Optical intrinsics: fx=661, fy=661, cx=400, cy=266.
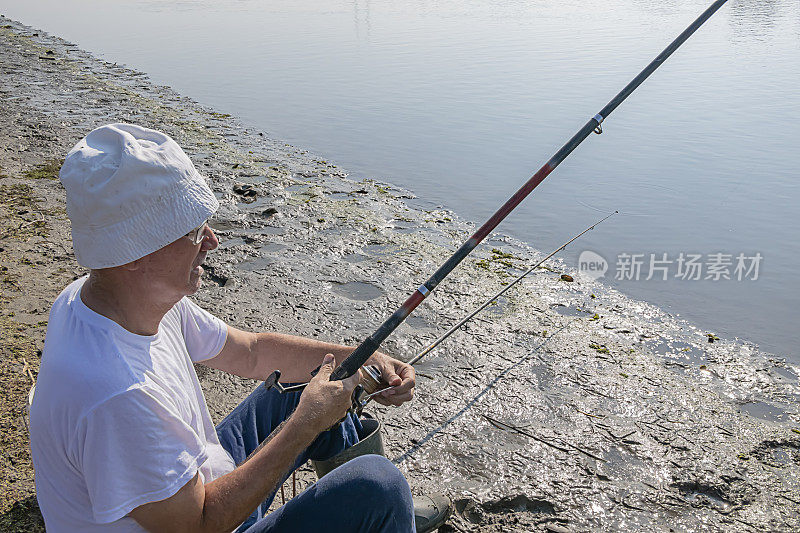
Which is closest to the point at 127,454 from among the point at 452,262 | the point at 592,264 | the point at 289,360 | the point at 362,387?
the point at 362,387

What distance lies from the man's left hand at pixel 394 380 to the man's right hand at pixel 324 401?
0.36m

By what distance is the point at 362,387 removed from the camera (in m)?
2.15

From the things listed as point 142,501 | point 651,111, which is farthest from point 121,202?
point 651,111

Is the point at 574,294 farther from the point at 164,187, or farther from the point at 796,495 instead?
the point at 164,187

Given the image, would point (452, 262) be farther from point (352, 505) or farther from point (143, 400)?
point (143, 400)

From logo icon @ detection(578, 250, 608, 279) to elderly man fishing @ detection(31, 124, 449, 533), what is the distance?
396cm

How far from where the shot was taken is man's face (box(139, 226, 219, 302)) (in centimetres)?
164

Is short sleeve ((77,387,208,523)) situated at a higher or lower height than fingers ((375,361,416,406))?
higher

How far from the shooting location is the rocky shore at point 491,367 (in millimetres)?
2941

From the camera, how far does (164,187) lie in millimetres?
1597

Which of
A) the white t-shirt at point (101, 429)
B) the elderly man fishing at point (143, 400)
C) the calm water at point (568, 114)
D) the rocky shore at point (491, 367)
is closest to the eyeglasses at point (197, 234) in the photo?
the elderly man fishing at point (143, 400)

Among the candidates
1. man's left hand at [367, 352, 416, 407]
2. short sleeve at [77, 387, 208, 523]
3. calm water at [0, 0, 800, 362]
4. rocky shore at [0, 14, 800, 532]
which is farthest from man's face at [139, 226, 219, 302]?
calm water at [0, 0, 800, 362]

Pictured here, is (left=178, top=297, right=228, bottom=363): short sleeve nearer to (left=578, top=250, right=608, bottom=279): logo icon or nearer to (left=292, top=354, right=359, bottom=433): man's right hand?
(left=292, top=354, right=359, bottom=433): man's right hand

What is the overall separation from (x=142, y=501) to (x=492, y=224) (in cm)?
142
